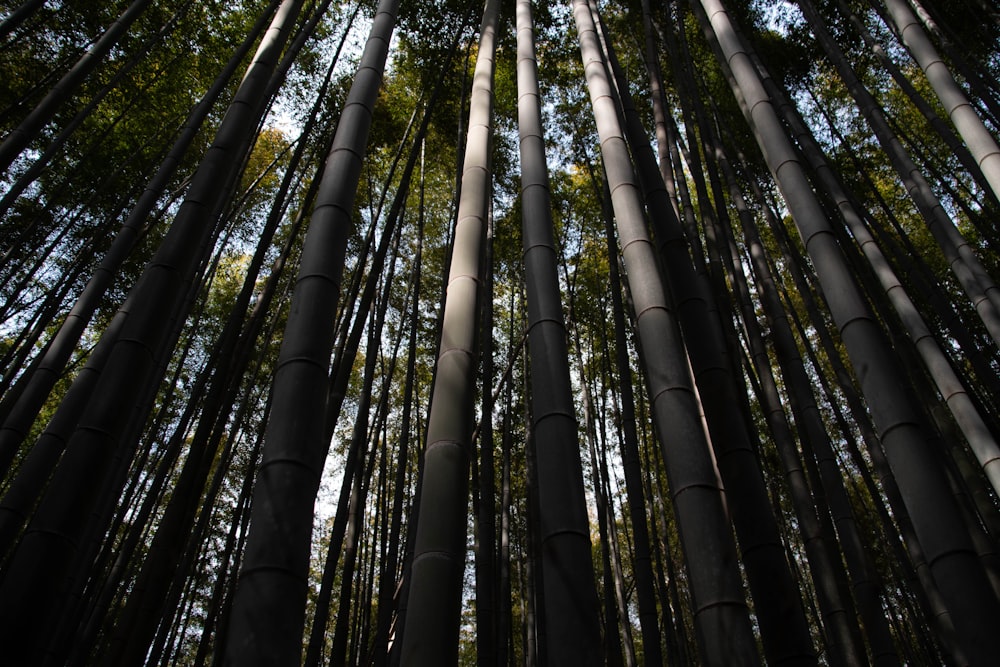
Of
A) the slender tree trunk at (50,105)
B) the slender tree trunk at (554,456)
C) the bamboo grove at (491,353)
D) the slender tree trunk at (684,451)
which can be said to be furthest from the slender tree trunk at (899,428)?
the slender tree trunk at (50,105)

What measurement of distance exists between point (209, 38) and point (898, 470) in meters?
6.14

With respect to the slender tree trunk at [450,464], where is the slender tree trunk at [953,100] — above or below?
above

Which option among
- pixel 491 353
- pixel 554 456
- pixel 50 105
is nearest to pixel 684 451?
pixel 554 456

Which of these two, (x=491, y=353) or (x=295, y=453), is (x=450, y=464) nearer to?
(x=295, y=453)

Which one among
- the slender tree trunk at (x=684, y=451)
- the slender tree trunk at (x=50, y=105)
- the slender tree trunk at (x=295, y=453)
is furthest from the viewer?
the slender tree trunk at (x=50, y=105)

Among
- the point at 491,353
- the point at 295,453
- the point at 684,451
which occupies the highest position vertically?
the point at 491,353

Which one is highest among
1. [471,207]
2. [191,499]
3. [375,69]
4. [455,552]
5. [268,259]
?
[268,259]

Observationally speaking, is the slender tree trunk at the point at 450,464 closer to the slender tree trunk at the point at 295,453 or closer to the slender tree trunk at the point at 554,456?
the slender tree trunk at the point at 554,456

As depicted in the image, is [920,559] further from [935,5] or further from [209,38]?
[209,38]

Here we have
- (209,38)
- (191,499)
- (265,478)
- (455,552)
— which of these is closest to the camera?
(265,478)

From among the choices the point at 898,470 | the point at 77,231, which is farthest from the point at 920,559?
the point at 77,231

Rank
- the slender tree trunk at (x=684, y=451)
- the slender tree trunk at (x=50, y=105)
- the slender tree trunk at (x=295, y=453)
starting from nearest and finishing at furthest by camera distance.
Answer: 1. the slender tree trunk at (x=295, y=453)
2. the slender tree trunk at (x=684, y=451)
3. the slender tree trunk at (x=50, y=105)

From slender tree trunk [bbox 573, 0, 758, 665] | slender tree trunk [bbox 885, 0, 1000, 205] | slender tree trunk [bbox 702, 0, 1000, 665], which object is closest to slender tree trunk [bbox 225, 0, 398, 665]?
→ slender tree trunk [bbox 573, 0, 758, 665]

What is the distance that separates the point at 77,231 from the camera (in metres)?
5.82
